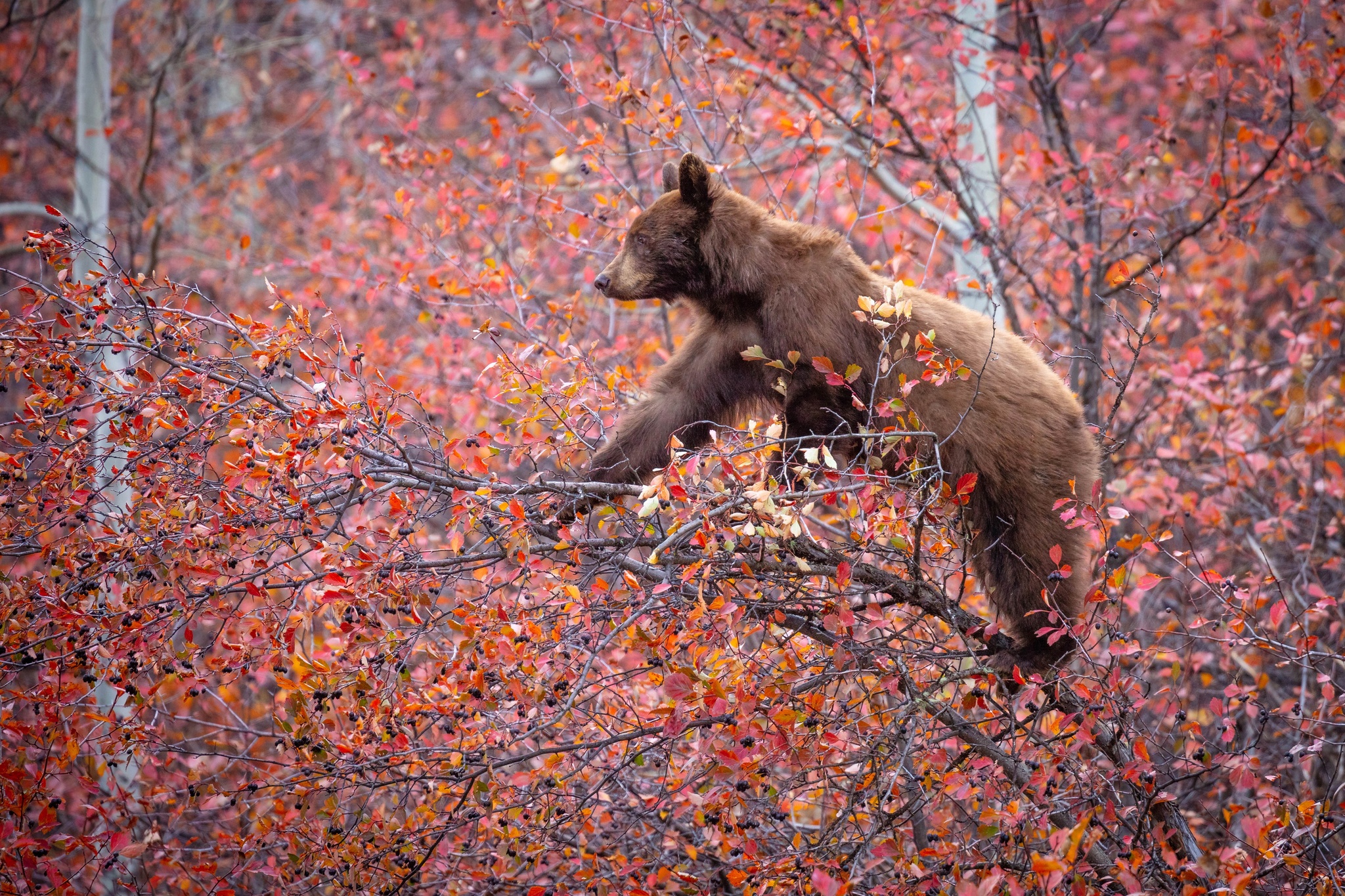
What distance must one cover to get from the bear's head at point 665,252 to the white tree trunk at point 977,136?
1.60 m

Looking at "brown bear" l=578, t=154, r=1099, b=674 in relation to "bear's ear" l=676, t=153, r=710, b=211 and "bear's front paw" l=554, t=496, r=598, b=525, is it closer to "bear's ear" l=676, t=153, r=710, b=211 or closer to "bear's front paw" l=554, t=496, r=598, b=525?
"bear's ear" l=676, t=153, r=710, b=211

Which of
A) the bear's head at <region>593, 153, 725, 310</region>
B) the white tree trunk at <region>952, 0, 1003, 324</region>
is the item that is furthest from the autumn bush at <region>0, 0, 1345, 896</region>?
the bear's head at <region>593, 153, 725, 310</region>

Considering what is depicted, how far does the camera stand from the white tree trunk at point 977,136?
547 cm

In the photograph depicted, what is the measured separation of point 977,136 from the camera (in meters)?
6.13

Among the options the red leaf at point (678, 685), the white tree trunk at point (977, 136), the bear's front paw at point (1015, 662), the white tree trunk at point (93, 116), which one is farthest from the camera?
the white tree trunk at point (93, 116)

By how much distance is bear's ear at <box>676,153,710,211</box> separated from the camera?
414 centimetres

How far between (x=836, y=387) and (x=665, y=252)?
97 centimetres

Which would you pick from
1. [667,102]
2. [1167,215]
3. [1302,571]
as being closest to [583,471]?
[667,102]

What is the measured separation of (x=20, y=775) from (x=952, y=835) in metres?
2.96

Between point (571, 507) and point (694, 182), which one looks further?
point (694, 182)

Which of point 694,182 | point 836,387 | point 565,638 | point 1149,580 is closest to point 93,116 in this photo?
point 694,182

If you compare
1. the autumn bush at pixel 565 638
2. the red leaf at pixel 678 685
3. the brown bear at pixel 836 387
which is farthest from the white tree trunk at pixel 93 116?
the red leaf at pixel 678 685

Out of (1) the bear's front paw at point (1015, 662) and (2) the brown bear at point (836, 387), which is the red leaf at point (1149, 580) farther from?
(1) the bear's front paw at point (1015, 662)

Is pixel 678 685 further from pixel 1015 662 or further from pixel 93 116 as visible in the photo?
pixel 93 116
